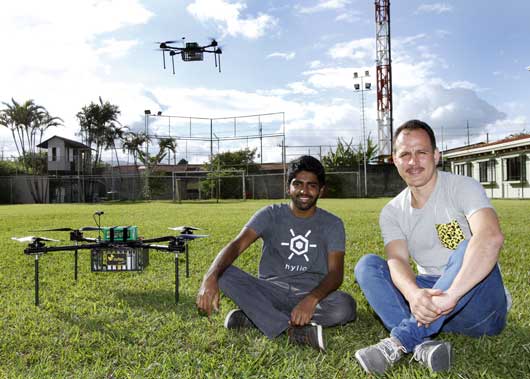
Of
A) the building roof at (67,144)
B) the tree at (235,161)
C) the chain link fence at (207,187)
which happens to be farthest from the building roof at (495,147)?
the building roof at (67,144)

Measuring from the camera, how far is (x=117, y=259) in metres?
3.93

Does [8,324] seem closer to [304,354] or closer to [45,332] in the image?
[45,332]

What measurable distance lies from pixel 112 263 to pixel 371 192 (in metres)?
31.6

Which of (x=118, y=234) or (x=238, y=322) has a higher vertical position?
(x=118, y=234)

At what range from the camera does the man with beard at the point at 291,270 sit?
2.87 m

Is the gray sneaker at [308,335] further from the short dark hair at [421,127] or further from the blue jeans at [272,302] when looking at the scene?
the short dark hair at [421,127]

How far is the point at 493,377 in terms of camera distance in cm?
233

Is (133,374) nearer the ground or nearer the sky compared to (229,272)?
nearer the ground

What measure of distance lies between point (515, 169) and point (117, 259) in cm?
2641

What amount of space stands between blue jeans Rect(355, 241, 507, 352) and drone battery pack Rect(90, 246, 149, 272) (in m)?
1.91

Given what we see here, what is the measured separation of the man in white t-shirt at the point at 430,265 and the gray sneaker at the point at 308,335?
0.34 meters

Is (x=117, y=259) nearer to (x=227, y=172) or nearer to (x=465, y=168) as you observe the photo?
(x=465, y=168)

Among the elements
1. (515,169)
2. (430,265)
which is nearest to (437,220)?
(430,265)

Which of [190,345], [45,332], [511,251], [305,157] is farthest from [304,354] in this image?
[511,251]
